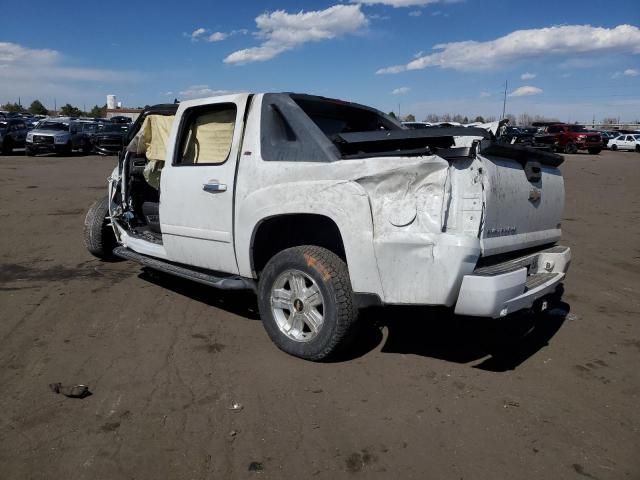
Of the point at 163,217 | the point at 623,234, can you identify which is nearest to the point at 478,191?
the point at 163,217

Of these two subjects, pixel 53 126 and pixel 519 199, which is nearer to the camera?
pixel 519 199

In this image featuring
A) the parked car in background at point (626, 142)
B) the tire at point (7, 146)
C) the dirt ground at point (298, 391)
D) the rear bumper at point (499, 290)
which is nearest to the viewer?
the dirt ground at point (298, 391)

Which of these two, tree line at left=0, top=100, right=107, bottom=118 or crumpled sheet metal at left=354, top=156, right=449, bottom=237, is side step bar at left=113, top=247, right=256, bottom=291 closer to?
crumpled sheet metal at left=354, top=156, right=449, bottom=237

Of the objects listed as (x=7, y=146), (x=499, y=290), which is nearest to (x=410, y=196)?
(x=499, y=290)

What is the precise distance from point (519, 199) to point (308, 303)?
5.47 feet

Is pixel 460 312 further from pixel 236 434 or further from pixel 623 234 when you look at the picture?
pixel 623 234

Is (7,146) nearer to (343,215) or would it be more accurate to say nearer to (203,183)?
(203,183)

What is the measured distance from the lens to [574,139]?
35.0 m

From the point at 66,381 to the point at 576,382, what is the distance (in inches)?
137

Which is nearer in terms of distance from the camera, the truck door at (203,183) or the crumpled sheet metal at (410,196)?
the crumpled sheet metal at (410,196)

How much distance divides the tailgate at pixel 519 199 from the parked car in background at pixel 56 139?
85.4 feet

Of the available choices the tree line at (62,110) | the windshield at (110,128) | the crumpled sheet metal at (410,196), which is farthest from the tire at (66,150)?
the tree line at (62,110)

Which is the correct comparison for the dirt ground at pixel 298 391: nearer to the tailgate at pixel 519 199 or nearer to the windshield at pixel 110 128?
the tailgate at pixel 519 199

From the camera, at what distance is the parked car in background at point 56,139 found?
25641mm
